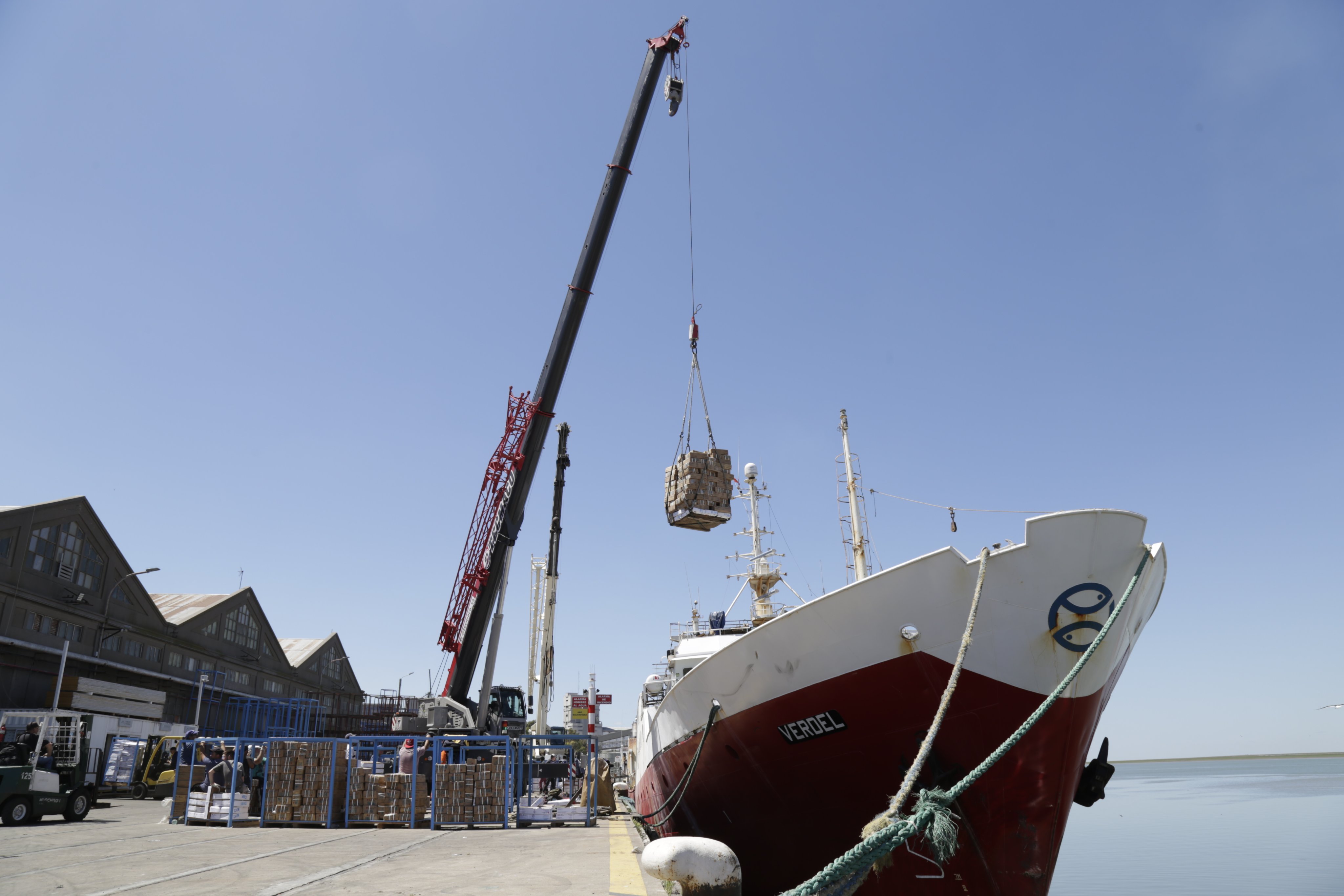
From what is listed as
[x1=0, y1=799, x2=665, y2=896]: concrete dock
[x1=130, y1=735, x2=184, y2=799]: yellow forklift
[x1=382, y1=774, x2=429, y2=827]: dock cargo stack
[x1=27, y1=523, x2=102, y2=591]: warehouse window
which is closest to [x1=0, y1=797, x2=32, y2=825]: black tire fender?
[x1=0, y1=799, x2=665, y2=896]: concrete dock

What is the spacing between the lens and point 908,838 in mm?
5293

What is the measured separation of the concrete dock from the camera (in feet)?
25.7

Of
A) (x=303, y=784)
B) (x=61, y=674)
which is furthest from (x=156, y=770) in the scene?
(x=303, y=784)

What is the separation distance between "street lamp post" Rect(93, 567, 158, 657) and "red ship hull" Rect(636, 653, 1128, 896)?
3174 centimetres

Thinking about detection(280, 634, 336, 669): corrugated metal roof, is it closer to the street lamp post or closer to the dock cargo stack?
the street lamp post

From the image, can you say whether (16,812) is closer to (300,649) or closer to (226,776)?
(226,776)

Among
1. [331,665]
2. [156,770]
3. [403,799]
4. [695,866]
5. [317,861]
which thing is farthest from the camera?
[331,665]

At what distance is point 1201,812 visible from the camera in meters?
43.5

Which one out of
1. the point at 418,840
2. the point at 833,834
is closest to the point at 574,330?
the point at 418,840

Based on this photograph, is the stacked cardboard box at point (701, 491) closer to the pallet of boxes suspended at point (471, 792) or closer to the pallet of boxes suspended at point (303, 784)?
the pallet of boxes suspended at point (471, 792)

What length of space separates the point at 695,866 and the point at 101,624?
35.6 m

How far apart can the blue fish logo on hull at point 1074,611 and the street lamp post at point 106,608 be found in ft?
113

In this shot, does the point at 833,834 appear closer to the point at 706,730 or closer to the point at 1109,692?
the point at 706,730

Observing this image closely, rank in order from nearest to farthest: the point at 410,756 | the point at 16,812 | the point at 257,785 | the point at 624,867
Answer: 1. the point at 624,867
2. the point at 16,812
3. the point at 410,756
4. the point at 257,785
